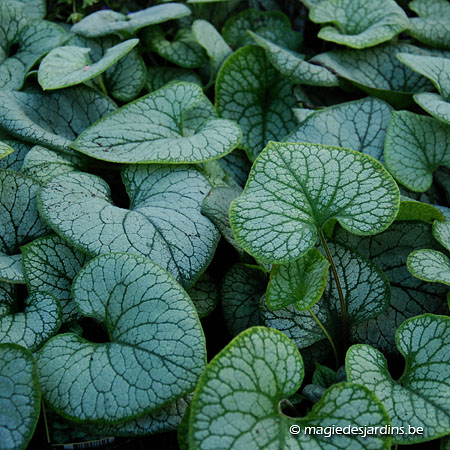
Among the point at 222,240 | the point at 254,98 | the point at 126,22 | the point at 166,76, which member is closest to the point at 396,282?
the point at 222,240

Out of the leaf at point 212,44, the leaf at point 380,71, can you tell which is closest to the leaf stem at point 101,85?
the leaf at point 212,44

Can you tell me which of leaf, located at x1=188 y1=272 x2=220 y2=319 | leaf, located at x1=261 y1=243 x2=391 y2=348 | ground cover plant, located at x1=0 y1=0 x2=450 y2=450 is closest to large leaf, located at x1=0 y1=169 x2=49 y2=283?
ground cover plant, located at x1=0 y1=0 x2=450 y2=450

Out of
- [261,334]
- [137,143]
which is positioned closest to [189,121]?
[137,143]

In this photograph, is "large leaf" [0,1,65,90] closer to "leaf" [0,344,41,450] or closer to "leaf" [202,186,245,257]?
"leaf" [202,186,245,257]

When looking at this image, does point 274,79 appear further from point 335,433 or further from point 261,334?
point 335,433

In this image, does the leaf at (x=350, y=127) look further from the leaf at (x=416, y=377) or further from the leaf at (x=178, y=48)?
the leaf at (x=416, y=377)

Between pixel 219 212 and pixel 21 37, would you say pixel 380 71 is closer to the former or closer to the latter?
pixel 219 212
